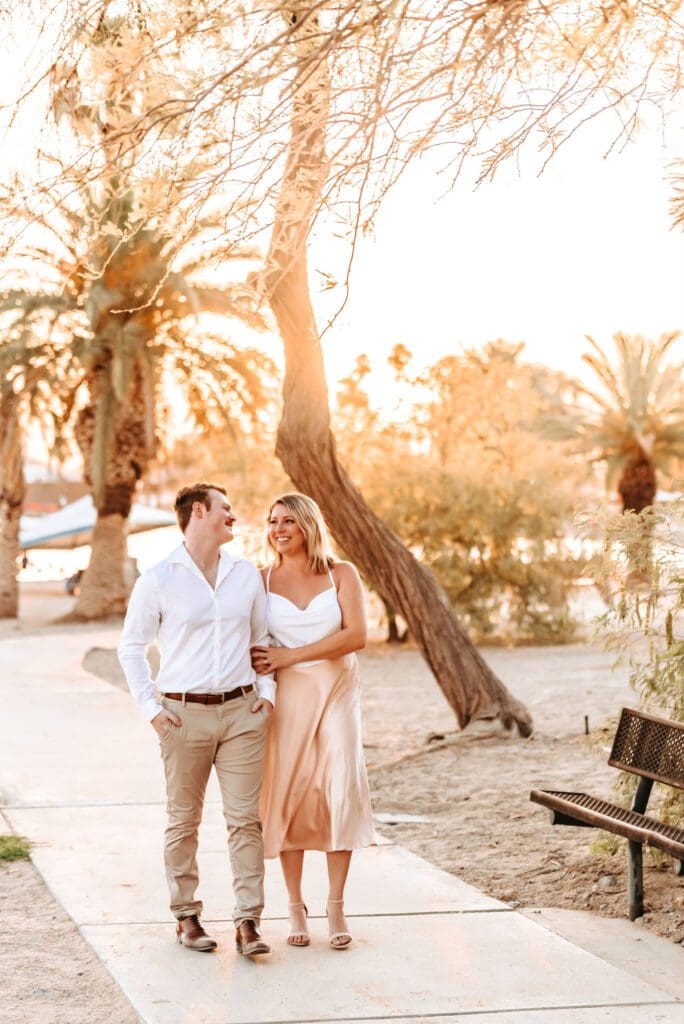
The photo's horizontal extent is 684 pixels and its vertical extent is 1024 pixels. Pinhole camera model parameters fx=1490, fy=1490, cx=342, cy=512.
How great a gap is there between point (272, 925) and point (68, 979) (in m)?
1.03

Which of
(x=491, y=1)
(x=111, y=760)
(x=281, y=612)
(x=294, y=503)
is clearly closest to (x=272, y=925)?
(x=281, y=612)

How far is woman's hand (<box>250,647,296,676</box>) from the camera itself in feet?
19.1

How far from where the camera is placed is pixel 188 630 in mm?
5727

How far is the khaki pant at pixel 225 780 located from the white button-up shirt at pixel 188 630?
0.29 ft

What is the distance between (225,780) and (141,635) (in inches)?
25.6

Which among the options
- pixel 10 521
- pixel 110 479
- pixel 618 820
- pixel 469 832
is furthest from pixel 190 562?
pixel 10 521

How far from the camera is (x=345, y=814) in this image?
19.2ft

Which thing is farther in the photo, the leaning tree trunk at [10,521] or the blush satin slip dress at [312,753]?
the leaning tree trunk at [10,521]

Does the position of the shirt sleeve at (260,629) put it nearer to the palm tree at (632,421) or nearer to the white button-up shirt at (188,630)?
the white button-up shirt at (188,630)

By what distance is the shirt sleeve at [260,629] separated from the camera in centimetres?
583

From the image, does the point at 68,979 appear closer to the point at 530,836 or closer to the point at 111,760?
the point at 530,836

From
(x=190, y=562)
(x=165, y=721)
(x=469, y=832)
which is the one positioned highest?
(x=190, y=562)

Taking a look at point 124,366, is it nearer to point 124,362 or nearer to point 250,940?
point 124,362

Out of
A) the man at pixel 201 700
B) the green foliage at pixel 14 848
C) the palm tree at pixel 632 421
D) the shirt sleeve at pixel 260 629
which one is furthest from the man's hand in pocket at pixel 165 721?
the palm tree at pixel 632 421
